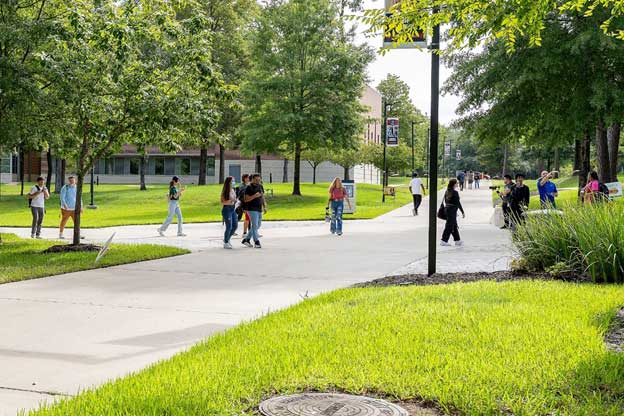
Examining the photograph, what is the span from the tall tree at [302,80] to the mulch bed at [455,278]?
1224 inches

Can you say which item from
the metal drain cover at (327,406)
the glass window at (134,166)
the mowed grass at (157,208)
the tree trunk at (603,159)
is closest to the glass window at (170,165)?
the glass window at (134,166)

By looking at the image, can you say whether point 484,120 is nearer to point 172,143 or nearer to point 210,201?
point 172,143

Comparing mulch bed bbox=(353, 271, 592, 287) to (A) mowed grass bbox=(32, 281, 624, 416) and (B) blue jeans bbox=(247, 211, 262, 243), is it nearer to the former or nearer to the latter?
(A) mowed grass bbox=(32, 281, 624, 416)

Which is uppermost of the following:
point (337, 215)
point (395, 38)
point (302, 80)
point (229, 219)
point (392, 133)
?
point (302, 80)

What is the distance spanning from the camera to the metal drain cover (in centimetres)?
413

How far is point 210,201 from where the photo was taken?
42.2 meters

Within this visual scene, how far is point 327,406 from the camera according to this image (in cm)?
426

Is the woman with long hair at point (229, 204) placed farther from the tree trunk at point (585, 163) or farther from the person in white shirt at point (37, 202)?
the tree trunk at point (585, 163)

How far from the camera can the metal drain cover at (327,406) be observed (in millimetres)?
4129

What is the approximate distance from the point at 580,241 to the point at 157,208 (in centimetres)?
3136

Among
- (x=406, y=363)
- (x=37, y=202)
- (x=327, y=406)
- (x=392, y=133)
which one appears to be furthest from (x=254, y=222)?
(x=392, y=133)

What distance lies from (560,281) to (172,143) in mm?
9335

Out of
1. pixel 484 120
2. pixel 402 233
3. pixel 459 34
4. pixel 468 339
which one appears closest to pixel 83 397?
pixel 468 339

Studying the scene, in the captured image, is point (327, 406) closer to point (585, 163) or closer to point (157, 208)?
point (585, 163)
